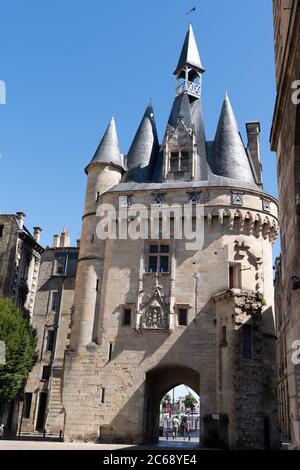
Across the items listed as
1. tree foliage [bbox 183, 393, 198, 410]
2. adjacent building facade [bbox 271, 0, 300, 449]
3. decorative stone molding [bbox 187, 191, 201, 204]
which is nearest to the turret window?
decorative stone molding [bbox 187, 191, 201, 204]

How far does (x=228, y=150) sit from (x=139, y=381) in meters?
13.5

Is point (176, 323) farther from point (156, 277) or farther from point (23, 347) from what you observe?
point (23, 347)

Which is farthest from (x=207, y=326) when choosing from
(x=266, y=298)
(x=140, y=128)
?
Answer: (x=140, y=128)

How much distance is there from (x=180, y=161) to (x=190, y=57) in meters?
9.90

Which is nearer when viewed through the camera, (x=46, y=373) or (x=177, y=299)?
(x=177, y=299)

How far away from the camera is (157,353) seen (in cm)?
2227

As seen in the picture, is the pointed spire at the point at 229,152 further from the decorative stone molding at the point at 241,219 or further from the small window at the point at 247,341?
the small window at the point at 247,341

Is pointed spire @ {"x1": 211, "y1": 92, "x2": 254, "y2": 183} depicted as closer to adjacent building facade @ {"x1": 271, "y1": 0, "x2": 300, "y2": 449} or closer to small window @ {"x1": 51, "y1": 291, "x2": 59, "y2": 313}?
adjacent building facade @ {"x1": 271, "y1": 0, "x2": 300, "y2": 449}

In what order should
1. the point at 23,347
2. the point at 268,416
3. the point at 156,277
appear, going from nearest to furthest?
the point at 268,416 → the point at 156,277 → the point at 23,347

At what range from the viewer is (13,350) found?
24.8 meters

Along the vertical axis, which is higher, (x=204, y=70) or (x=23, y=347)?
(x=204, y=70)

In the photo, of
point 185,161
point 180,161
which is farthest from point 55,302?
point 185,161

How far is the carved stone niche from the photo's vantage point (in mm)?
22703

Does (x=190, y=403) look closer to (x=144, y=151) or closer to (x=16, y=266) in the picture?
(x=16, y=266)
